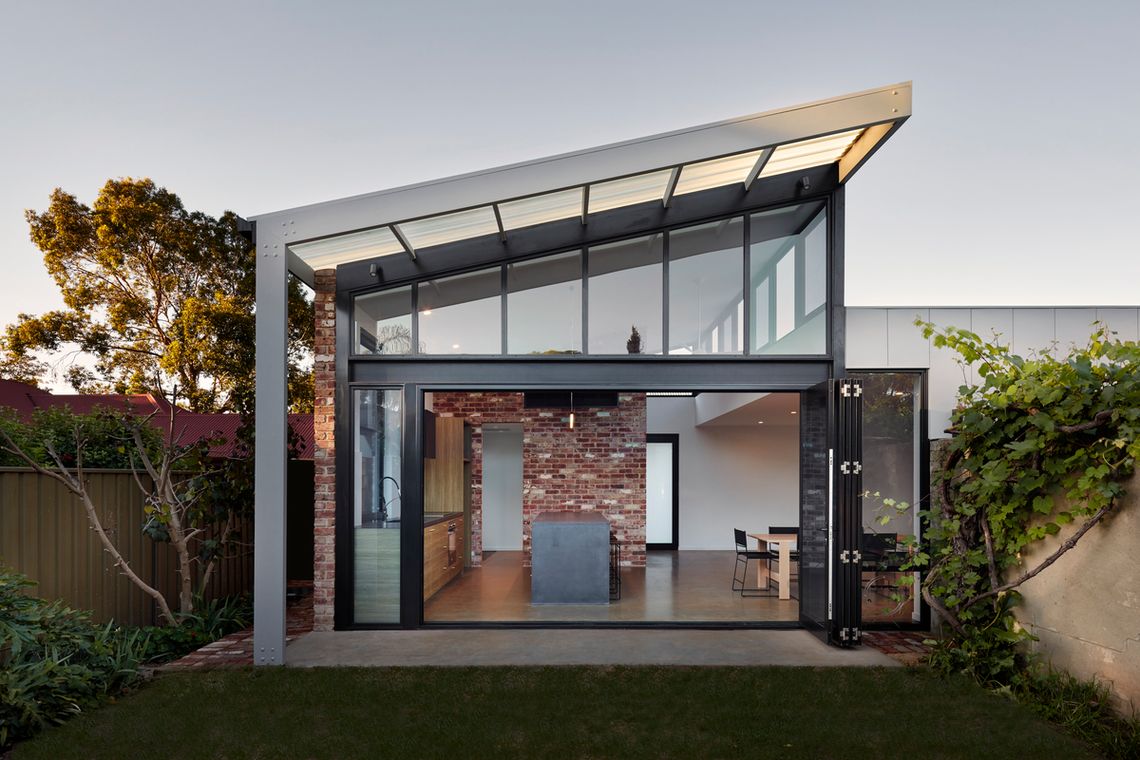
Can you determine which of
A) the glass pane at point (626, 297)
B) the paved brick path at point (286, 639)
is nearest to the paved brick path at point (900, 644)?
the paved brick path at point (286, 639)

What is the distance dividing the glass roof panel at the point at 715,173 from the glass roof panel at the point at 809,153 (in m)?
0.19

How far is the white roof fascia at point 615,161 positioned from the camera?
202 inches

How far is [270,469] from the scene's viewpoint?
16.6 ft

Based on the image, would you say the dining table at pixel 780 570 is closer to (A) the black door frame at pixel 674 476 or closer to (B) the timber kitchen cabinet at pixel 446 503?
(B) the timber kitchen cabinet at pixel 446 503

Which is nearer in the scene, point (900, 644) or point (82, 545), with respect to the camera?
point (82, 545)

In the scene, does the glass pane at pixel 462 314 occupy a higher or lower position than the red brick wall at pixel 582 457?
higher

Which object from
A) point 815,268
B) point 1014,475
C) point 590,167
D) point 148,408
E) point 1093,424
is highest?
point 590,167

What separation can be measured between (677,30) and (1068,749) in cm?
901

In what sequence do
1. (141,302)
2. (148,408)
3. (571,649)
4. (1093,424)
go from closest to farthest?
(1093,424) → (571,649) → (141,302) → (148,408)

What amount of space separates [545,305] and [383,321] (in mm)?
1520

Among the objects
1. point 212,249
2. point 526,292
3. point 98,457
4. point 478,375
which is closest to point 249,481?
point 98,457

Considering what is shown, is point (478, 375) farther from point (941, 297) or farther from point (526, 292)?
point (941, 297)

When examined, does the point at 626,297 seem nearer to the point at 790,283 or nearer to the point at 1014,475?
the point at 790,283

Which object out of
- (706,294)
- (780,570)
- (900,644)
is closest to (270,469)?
(706,294)
